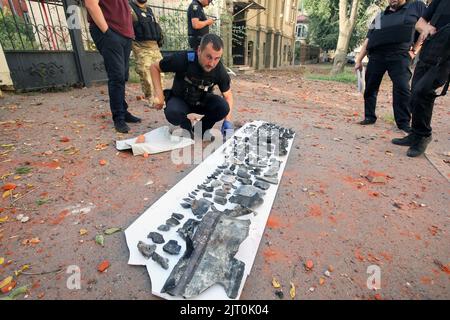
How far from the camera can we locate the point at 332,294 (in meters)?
1.31

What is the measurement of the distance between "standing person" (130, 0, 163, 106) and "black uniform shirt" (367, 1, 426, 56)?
3173 millimetres

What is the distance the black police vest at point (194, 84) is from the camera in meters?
2.65

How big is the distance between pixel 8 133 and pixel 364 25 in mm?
20016

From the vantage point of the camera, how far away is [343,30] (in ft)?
35.6

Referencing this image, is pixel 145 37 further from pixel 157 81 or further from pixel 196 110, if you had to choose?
pixel 196 110

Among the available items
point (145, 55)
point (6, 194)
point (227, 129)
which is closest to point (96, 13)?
point (145, 55)

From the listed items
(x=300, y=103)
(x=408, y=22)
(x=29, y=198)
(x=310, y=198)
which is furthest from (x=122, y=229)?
(x=300, y=103)

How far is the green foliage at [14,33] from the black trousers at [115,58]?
3.09m

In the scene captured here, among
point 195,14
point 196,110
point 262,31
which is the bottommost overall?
point 196,110

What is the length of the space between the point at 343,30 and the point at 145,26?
979cm

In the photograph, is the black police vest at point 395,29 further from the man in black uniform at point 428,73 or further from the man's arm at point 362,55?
the man in black uniform at point 428,73

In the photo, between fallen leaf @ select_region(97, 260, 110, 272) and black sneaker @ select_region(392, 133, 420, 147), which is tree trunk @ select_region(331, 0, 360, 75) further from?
fallen leaf @ select_region(97, 260, 110, 272)

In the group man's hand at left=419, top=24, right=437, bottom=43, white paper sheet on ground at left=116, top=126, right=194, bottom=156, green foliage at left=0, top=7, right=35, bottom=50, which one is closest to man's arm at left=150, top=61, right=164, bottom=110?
white paper sheet on ground at left=116, top=126, right=194, bottom=156

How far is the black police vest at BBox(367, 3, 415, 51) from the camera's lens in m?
3.31
